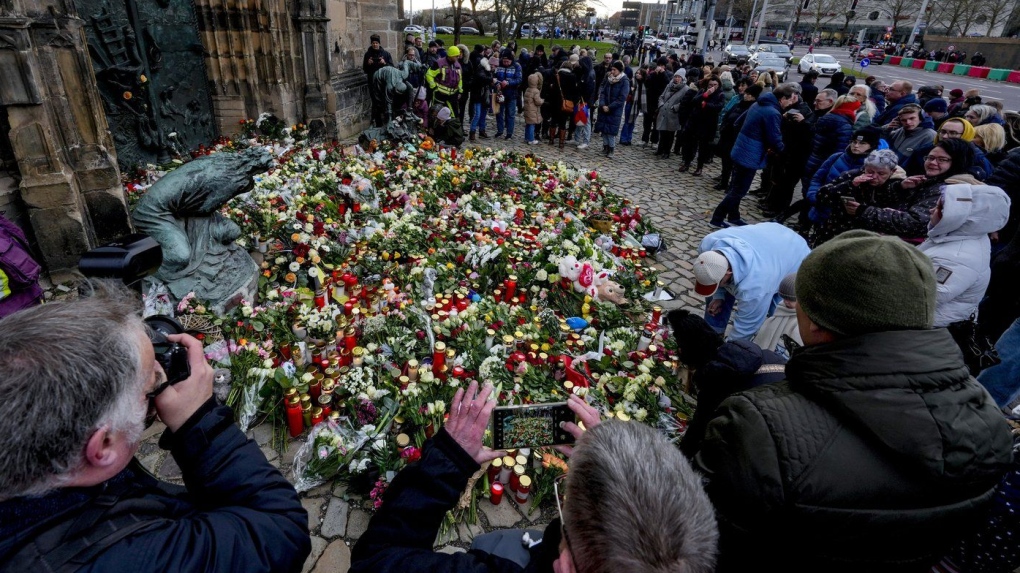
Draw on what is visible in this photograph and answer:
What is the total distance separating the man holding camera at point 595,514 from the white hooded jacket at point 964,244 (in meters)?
3.11

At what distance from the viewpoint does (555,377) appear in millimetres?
3605

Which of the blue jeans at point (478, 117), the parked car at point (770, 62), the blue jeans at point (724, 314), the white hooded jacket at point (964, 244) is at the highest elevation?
the parked car at point (770, 62)

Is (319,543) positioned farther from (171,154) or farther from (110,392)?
(171,154)

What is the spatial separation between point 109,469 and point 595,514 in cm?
112

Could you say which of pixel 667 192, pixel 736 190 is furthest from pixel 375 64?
pixel 736 190

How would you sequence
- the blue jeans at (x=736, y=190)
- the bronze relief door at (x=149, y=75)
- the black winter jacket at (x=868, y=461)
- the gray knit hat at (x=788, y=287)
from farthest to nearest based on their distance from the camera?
the blue jeans at (x=736, y=190)
the bronze relief door at (x=149, y=75)
the gray knit hat at (x=788, y=287)
the black winter jacket at (x=868, y=461)

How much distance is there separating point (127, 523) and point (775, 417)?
1.59 metres

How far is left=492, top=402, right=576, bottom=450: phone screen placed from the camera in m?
1.71

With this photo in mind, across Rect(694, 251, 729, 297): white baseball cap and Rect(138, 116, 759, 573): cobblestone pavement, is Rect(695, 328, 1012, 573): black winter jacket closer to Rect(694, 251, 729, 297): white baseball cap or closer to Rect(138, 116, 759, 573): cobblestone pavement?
Rect(138, 116, 759, 573): cobblestone pavement

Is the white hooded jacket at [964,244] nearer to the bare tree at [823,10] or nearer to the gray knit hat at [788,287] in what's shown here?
the gray knit hat at [788,287]

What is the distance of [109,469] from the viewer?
1.16 m

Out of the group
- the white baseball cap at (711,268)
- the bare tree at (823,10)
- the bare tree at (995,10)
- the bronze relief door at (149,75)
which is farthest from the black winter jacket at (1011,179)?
the bare tree at (823,10)

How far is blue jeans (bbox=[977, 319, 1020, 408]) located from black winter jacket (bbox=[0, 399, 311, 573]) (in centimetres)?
439

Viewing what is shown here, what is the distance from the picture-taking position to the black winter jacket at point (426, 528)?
48.4 inches
